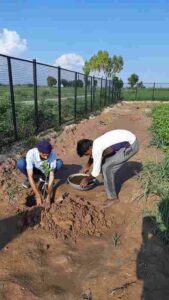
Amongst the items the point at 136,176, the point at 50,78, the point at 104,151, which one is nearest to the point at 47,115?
the point at 50,78

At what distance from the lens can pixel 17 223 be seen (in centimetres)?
422

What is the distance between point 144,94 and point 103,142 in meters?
34.3

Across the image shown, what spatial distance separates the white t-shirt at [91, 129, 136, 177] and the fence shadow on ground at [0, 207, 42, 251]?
41.5 inches

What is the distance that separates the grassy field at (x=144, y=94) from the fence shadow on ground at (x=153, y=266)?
1204 inches

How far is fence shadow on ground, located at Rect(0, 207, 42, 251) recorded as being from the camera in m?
4.01

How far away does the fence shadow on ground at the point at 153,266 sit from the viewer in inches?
121

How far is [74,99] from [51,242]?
909 centimetres

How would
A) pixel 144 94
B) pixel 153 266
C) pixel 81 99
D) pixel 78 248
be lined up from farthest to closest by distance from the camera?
1. pixel 144 94
2. pixel 81 99
3. pixel 78 248
4. pixel 153 266

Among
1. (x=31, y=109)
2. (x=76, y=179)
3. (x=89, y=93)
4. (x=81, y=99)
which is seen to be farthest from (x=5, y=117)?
(x=89, y=93)

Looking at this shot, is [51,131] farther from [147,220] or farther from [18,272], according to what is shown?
[18,272]

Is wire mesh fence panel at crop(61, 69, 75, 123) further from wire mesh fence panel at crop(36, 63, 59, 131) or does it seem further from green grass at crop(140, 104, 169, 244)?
green grass at crop(140, 104, 169, 244)

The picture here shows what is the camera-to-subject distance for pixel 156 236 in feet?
13.3

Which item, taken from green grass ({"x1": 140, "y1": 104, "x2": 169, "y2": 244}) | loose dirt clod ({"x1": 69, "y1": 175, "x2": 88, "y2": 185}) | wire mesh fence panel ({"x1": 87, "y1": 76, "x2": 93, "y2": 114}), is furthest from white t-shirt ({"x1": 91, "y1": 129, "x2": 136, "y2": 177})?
wire mesh fence panel ({"x1": 87, "y1": 76, "x2": 93, "y2": 114})

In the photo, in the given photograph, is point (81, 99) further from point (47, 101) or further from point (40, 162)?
point (40, 162)
